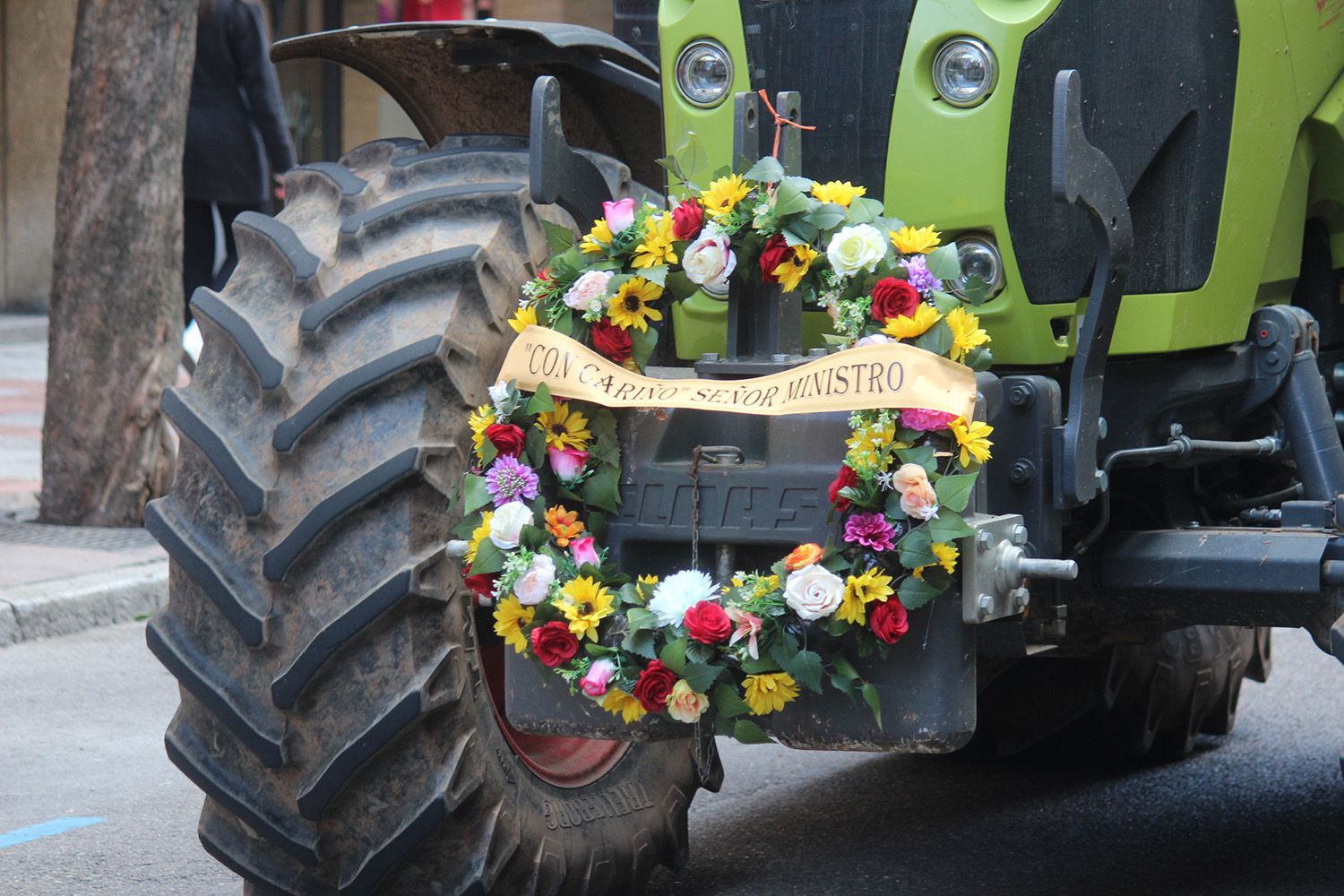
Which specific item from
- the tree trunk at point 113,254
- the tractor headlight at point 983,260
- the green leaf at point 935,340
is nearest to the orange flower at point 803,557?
the green leaf at point 935,340

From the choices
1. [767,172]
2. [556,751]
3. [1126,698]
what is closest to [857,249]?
[767,172]

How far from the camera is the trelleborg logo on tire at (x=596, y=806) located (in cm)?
348

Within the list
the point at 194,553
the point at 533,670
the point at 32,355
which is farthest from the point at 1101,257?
the point at 32,355

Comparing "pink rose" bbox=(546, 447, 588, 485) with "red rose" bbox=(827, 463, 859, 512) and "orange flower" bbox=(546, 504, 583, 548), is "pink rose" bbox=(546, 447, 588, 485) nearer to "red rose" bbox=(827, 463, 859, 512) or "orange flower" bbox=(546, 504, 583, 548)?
"orange flower" bbox=(546, 504, 583, 548)

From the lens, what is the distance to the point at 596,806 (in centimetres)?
360

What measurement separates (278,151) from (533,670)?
603cm

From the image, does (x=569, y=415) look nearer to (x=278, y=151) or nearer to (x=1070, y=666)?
(x=1070, y=666)

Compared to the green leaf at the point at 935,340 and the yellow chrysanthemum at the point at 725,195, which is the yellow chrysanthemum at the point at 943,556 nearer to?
the green leaf at the point at 935,340

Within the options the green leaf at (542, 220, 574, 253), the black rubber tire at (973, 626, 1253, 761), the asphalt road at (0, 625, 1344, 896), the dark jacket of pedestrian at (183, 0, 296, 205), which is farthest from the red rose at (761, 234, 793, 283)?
the dark jacket of pedestrian at (183, 0, 296, 205)

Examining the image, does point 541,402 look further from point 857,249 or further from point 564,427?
point 857,249

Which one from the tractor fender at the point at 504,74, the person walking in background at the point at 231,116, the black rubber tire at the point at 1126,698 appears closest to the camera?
the tractor fender at the point at 504,74

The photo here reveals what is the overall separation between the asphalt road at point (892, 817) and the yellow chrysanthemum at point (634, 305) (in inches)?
53.8

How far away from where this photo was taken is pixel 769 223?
301 cm

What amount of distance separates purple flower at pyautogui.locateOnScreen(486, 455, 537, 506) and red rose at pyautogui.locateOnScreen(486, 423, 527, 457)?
1 cm
